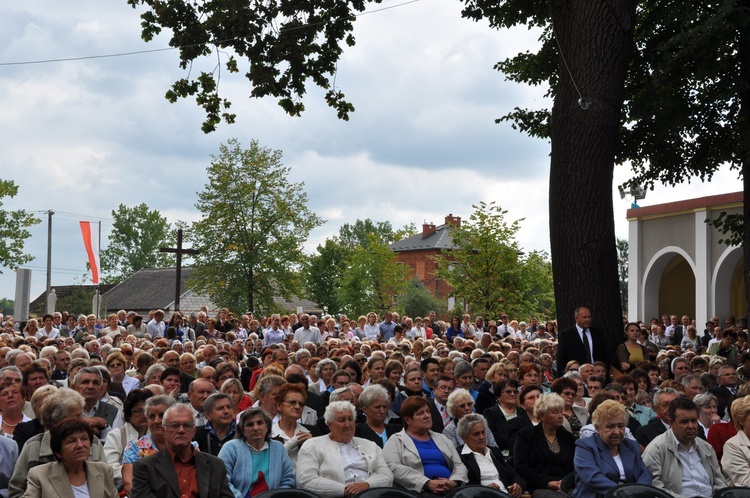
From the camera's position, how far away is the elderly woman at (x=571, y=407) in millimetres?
9172

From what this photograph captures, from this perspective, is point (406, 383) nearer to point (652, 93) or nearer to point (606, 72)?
point (606, 72)

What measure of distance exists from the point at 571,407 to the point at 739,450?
1710 millimetres

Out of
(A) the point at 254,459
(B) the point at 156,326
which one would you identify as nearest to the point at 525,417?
(A) the point at 254,459

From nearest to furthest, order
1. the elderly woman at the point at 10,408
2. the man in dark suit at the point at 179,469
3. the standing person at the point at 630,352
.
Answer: the man in dark suit at the point at 179,469, the elderly woman at the point at 10,408, the standing person at the point at 630,352

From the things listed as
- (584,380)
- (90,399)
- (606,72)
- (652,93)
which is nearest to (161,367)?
(90,399)

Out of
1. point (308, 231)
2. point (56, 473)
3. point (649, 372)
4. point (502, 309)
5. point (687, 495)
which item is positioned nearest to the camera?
point (56, 473)

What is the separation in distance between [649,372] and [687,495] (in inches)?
175

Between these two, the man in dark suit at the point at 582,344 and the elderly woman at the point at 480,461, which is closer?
the elderly woman at the point at 480,461

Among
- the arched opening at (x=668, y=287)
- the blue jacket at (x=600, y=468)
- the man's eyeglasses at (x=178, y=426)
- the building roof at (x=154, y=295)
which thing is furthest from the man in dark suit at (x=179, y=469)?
the building roof at (x=154, y=295)

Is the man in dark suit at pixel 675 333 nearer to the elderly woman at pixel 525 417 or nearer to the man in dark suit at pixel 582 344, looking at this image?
the man in dark suit at pixel 582 344

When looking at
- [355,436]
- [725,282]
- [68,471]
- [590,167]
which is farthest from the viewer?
[725,282]

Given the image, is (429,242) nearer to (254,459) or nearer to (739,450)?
(739,450)

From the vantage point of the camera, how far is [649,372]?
1216cm

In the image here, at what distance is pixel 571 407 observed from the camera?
30.8ft
